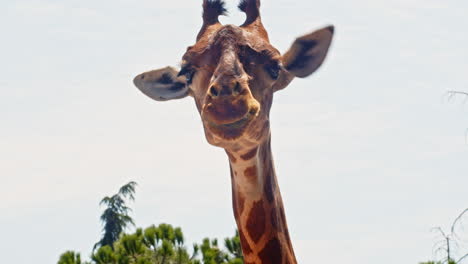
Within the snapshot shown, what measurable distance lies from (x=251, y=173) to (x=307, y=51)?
127 cm

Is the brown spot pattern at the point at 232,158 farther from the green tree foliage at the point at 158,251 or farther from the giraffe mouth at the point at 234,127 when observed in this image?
the green tree foliage at the point at 158,251

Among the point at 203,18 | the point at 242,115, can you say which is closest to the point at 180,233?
the point at 203,18

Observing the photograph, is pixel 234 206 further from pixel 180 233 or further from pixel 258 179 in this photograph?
pixel 180 233

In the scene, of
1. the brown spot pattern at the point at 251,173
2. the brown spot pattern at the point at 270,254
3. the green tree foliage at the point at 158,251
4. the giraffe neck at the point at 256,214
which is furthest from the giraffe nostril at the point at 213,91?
the green tree foliage at the point at 158,251

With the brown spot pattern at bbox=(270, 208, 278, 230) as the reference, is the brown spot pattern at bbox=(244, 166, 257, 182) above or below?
above

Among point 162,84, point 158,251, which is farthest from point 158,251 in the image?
point 162,84

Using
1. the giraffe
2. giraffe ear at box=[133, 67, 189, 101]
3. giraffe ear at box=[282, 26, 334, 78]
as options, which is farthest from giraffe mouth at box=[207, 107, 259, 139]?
giraffe ear at box=[133, 67, 189, 101]

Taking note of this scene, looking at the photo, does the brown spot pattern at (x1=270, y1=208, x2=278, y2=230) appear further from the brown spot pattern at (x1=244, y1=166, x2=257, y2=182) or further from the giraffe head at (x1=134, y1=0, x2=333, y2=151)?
the giraffe head at (x1=134, y1=0, x2=333, y2=151)

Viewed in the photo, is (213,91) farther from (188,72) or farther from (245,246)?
(245,246)

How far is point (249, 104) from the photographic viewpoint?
27.1ft

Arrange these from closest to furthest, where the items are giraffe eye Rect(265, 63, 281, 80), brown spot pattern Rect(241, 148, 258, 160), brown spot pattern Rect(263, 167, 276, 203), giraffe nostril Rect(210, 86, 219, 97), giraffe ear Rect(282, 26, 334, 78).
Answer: giraffe nostril Rect(210, 86, 219, 97)
brown spot pattern Rect(241, 148, 258, 160)
brown spot pattern Rect(263, 167, 276, 203)
giraffe eye Rect(265, 63, 281, 80)
giraffe ear Rect(282, 26, 334, 78)

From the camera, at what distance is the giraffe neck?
28.7 ft

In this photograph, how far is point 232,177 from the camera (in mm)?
8969

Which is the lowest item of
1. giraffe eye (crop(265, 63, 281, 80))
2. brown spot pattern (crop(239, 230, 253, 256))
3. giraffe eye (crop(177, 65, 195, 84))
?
brown spot pattern (crop(239, 230, 253, 256))
